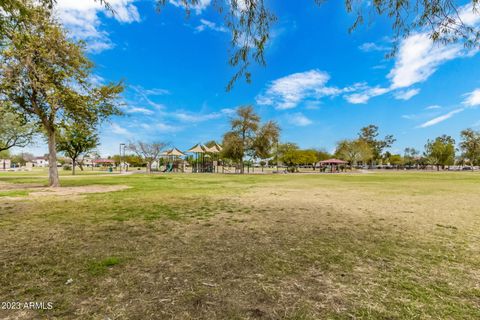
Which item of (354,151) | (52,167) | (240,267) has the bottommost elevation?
(240,267)

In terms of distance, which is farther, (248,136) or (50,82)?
(248,136)

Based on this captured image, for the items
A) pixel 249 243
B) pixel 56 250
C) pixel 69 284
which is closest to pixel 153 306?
pixel 69 284

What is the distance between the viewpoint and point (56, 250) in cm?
360

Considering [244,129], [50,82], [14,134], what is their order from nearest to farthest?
[50,82] → [14,134] → [244,129]

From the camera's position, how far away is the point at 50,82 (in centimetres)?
1234

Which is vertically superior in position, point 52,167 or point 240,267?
point 52,167

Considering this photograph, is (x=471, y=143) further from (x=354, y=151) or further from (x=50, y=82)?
(x=50, y=82)

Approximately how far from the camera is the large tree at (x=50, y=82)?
11.7m

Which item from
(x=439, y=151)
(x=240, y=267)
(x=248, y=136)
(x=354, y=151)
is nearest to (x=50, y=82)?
(x=240, y=267)

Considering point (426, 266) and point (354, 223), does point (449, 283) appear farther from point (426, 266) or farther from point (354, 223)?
point (354, 223)

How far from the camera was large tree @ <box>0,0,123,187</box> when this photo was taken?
11664mm

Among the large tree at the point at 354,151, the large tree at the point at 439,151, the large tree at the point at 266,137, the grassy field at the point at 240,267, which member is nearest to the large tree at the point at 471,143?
the large tree at the point at 439,151

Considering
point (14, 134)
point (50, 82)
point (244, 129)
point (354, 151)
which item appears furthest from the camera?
point (354, 151)

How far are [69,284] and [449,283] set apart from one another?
4312 mm
